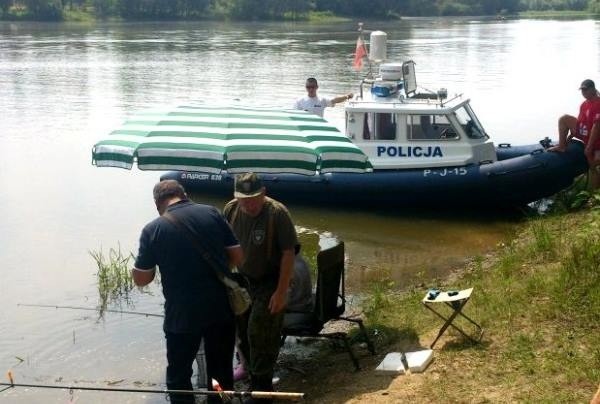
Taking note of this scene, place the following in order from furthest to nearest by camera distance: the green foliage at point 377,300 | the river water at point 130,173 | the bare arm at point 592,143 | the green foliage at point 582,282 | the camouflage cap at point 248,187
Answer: the bare arm at point 592,143 < the river water at point 130,173 < the green foliage at point 377,300 < the green foliage at point 582,282 < the camouflage cap at point 248,187

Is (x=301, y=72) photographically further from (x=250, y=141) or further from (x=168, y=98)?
(x=250, y=141)

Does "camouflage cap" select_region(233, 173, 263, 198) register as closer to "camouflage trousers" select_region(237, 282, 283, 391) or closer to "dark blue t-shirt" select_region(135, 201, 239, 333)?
"dark blue t-shirt" select_region(135, 201, 239, 333)

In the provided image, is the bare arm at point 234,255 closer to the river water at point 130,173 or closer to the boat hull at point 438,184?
the river water at point 130,173

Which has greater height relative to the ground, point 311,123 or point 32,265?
point 311,123

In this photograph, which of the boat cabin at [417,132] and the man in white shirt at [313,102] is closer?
the boat cabin at [417,132]

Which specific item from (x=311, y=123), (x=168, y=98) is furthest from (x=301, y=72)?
(x=311, y=123)

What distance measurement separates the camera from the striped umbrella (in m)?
8.05

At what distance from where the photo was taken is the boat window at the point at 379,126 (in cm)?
1224

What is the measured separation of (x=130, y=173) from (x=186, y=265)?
11.3 meters

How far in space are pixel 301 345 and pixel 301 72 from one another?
81.6 feet

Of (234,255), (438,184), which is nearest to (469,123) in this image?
(438,184)

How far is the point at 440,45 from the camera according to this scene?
46281 millimetres

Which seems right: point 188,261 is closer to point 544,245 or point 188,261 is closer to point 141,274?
point 141,274

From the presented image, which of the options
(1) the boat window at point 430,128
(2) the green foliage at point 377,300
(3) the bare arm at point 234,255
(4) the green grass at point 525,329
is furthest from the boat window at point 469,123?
(3) the bare arm at point 234,255
